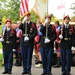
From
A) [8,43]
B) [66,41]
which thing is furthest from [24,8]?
[66,41]

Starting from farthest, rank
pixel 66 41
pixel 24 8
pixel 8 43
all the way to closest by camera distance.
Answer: pixel 24 8 < pixel 8 43 < pixel 66 41

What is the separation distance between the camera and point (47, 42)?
33.5 feet

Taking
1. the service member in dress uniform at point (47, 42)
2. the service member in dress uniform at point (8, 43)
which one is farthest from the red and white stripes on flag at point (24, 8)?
the service member in dress uniform at point (47, 42)

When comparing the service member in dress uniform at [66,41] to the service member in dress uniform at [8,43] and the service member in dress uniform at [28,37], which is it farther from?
the service member in dress uniform at [8,43]

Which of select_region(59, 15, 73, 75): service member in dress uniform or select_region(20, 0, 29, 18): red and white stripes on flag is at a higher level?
select_region(20, 0, 29, 18): red and white stripes on flag

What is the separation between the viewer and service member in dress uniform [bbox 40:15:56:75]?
33.7 ft

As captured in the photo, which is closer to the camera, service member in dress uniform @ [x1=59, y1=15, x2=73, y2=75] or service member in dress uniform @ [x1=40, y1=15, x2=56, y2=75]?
service member in dress uniform @ [x1=59, y1=15, x2=73, y2=75]

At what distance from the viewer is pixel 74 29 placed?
10258 mm

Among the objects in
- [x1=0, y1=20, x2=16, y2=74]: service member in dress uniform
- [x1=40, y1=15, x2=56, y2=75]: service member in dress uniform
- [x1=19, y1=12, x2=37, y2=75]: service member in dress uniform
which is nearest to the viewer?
[x1=40, y1=15, x2=56, y2=75]: service member in dress uniform

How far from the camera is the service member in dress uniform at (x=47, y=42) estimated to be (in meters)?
10.3

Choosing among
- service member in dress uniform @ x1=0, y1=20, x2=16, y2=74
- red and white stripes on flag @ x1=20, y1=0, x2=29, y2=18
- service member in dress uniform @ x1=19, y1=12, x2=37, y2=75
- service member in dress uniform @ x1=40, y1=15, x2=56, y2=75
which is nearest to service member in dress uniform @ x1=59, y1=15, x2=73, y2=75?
service member in dress uniform @ x1=40, y1=15, x2=56, y2=75

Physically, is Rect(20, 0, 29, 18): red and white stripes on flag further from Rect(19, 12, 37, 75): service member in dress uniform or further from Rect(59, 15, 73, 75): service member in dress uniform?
Rect(59, 15, 73, 75): service member in dress uniform

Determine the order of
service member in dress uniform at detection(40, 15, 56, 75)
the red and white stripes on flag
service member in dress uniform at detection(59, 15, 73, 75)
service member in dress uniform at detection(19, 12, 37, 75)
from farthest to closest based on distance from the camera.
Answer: the red and white stripes on flag < service member in dress uniform at detection(19, 12, 37, 75) < service member in dress uniform at detection(40, 15, 56, 75) < service member in dress uniform at detection(59, 15, 73, 75)

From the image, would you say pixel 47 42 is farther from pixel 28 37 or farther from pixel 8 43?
pixel 8 43
